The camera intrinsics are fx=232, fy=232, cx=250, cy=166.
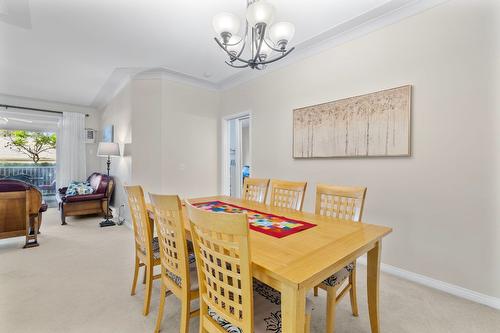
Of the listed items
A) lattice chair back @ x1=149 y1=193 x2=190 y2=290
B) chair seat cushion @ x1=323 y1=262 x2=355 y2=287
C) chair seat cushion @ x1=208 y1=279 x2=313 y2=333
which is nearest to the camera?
chair seat cushion @ x1=208 y1=279 x2=313 y2=333

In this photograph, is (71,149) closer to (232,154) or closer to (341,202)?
(232,154)

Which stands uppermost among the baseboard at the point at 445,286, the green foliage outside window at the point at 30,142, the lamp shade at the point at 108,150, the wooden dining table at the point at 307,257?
the green foliage outside window at the point at 30,142

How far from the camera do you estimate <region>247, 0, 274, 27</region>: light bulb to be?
5.23ft

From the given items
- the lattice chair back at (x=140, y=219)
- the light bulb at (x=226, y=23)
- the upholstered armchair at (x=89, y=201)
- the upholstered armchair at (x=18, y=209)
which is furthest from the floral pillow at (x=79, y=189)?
the light bulb at (x=226, y=23)

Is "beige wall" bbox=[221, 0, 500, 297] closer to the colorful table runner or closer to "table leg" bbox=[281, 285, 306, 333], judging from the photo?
the colorful table runner

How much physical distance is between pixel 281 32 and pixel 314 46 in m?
1.46

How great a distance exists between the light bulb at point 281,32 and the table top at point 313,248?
4.49 feet

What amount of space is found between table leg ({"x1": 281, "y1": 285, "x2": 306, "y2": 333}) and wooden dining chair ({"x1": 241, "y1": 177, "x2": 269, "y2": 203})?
161 centimetres

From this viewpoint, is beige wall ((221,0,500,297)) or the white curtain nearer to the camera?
beige wall ((221,0,500,297))

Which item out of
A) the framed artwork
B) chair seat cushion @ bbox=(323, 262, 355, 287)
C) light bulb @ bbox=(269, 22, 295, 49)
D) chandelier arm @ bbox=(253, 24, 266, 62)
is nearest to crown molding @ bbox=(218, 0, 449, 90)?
light bulb @ bbox=(269, 22, 295, 49)

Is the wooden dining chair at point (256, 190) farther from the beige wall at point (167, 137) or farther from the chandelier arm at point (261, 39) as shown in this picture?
the beige wall at point (167, 137)

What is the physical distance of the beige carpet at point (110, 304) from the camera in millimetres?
1653

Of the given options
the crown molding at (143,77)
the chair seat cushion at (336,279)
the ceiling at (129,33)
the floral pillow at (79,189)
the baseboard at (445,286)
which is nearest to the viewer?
the chair seat cushion at (336,279)

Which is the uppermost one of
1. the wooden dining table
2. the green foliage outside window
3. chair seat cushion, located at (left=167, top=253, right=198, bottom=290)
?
the green foliage outside window
